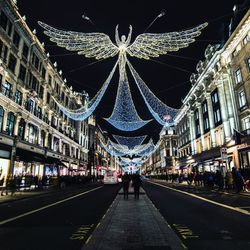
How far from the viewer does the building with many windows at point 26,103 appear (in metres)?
26.0

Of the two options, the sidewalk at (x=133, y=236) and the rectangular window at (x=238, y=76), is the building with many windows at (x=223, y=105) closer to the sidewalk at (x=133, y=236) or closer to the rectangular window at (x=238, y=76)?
the rectangular window at (x=238, y=76)

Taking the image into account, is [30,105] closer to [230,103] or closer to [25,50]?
[25,50]

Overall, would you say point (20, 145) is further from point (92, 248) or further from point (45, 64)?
point (92, 248)

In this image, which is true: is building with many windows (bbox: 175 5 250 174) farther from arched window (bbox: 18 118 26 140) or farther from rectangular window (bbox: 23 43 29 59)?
rectangular window (bbox: 23 43 29 59)

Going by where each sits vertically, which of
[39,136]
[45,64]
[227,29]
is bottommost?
[39,136]

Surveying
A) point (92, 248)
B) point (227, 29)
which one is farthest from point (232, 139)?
point (92, 248)

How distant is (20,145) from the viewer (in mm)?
29359

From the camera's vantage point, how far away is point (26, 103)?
104ft

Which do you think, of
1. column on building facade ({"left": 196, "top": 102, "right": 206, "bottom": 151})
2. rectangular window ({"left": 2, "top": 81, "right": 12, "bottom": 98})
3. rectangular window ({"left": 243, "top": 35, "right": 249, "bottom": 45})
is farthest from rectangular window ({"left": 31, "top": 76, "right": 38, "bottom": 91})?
column on building facade ({"left": 196, "top": 102, "right": 206, "bottom": 151})

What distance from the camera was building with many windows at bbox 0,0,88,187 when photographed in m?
26.0

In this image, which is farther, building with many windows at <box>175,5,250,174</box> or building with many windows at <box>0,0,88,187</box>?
building with many windows at <box>175,5,250,174</box>

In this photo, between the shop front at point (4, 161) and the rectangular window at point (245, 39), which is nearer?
the shop front at point (4, 161)

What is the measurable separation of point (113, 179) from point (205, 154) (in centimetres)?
1879

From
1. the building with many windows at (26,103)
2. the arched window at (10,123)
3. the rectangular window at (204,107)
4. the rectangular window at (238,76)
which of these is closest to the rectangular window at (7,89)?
the building with many windows at (26,103)
